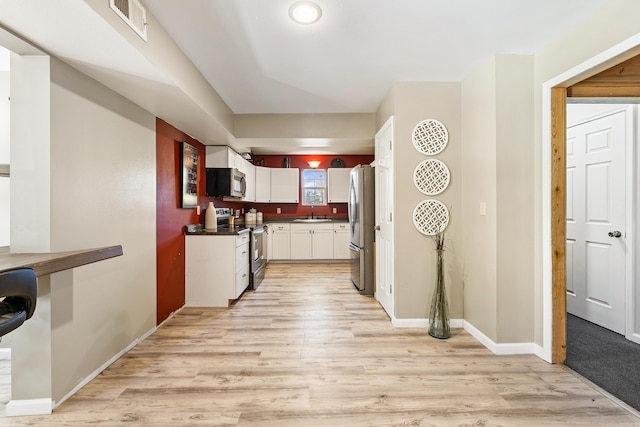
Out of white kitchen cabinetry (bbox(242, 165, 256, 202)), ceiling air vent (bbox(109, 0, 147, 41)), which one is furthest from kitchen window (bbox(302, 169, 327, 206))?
ceiling air vent (bbox(109, 0, 147, 41))

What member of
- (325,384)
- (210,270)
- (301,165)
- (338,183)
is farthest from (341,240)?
(325,384)

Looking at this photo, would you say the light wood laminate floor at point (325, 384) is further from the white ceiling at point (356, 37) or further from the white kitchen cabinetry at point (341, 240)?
the white kitchen cabinetry at point (341, 240)

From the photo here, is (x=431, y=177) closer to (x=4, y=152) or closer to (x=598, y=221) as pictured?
(x=598, y=221)

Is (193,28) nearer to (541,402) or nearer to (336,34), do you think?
(336,34)

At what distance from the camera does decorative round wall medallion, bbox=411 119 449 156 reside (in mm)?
2734

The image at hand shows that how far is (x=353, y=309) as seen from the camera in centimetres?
329

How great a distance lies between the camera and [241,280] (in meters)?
3.65

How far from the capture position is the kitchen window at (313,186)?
21.0ft

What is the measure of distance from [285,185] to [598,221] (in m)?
4.87

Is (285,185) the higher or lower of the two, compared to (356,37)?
lower

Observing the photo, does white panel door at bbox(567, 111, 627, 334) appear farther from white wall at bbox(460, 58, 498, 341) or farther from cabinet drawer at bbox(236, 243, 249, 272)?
cabinet drawer at bbox(236, 243, 249, 272)

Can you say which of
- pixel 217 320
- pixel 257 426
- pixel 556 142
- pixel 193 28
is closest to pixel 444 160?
pixel 556 142

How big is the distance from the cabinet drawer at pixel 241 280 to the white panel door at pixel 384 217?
1.73 meters

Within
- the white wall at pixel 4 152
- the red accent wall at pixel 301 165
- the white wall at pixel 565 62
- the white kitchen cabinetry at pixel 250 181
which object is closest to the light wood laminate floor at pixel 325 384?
the white wall at pixel 565 62
